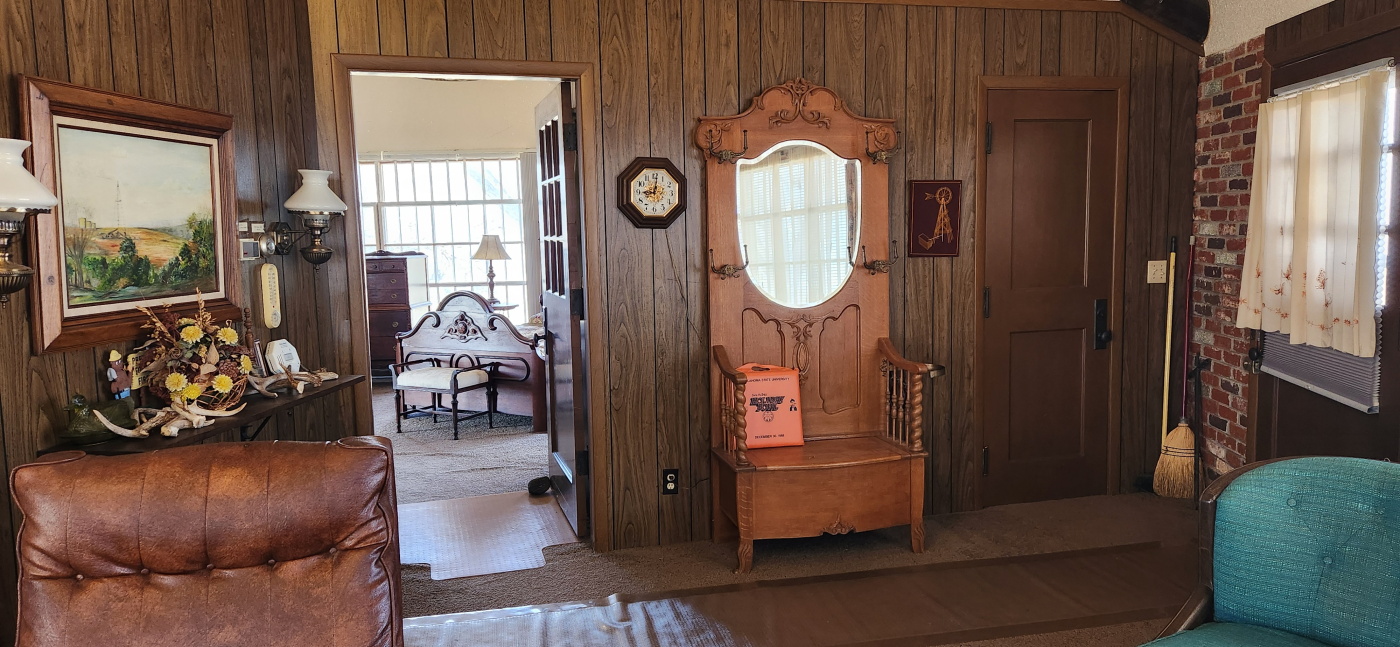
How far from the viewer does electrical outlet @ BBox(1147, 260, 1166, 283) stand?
4402 mm

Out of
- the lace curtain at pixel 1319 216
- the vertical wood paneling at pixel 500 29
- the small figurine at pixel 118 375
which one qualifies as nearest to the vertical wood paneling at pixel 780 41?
the vertical wood paneling at pixel 500 29

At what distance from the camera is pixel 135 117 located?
102 inches

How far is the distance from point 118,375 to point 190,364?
0.20m

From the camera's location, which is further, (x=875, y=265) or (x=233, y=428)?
(x=875, y=265)

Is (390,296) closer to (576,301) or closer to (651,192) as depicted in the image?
(576,301)

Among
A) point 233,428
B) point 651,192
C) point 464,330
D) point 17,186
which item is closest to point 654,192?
point 651,192

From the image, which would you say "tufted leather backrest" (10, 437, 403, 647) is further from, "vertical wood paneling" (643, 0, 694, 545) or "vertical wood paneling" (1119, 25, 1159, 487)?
"vertical wood paneling" (1119, 25, 1159, 487)

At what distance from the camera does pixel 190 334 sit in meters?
2.63

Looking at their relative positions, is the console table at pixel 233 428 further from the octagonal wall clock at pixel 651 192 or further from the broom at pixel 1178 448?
the broom at pixel 1178 448

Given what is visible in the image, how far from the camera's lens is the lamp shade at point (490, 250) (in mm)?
7861

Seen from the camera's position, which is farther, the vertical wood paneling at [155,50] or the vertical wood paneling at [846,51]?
the vertical wood paneling at [846,51]

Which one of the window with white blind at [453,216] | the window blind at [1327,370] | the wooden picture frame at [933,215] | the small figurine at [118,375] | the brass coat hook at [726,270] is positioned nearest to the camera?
the small figurine at [118,375]

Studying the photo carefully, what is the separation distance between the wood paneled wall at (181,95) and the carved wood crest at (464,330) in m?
2.65

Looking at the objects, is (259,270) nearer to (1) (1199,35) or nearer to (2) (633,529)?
(2) (633,529)
